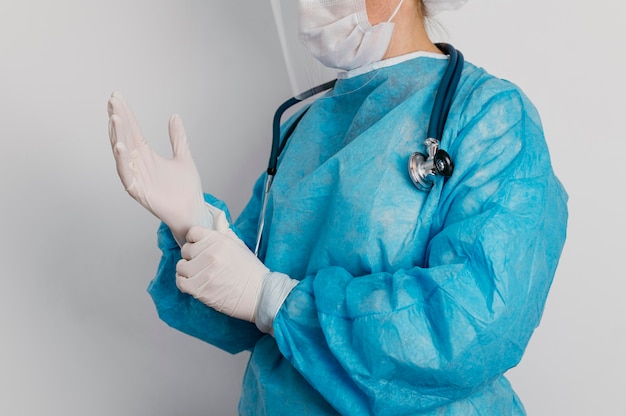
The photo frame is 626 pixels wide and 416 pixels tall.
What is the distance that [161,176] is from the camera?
1356mm

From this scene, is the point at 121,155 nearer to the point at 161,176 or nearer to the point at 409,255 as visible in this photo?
the point at 161,176

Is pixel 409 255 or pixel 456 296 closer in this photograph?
pixel 456 296

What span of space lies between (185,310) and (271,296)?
323mm

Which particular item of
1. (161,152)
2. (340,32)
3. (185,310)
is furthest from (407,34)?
(161,152)

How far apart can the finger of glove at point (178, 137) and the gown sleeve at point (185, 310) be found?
18 centimetres

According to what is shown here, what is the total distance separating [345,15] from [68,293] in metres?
1.01

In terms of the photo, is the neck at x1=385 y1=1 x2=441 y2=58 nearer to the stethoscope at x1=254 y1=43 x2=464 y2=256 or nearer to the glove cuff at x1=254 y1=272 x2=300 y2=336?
the stethoscope at x1=254 y1=43 x2=464 y2=256

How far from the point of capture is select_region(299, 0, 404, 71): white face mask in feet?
4.43

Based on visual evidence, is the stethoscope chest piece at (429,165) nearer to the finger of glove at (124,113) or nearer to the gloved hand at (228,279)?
the gloved hand at (228,279)

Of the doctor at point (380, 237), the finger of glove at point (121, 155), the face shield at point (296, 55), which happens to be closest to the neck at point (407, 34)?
the doctor at point (380, 237)

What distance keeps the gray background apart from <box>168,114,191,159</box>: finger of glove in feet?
1.96

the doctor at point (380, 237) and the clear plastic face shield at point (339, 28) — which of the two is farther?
the clear plastic face shield at point (339, 28)

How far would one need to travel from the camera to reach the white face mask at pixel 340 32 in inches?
53.2

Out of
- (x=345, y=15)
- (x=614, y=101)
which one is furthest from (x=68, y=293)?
(x=614, y=101)
